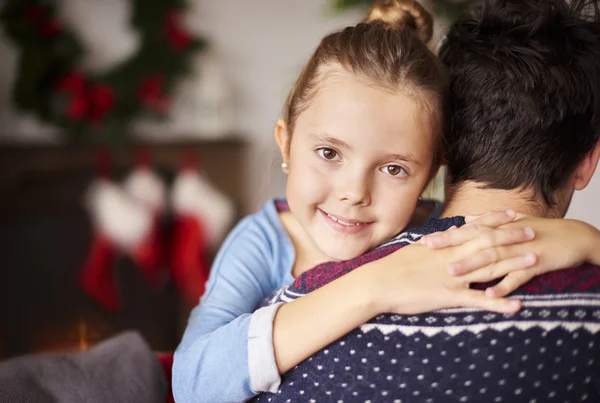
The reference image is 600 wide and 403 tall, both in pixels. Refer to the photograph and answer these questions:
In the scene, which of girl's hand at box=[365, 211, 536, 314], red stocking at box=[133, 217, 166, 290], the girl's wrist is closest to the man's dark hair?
girl's hand at box=[365, 211, 536, 314]

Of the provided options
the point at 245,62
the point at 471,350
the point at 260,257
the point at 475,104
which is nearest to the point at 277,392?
the point at 471,350

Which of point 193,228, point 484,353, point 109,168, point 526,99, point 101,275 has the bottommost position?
point 101,275

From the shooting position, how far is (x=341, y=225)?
113cm

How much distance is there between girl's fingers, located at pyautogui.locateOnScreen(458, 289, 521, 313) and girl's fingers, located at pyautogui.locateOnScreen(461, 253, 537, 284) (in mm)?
20

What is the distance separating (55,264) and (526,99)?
3039 millimetres

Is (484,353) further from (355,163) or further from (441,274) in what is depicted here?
(355,163)

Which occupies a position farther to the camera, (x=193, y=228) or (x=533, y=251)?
(x=193, y=228)

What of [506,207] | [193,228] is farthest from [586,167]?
[193,228]

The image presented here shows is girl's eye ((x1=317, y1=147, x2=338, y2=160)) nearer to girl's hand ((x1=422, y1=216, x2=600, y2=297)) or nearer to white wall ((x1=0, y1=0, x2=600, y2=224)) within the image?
girl's hand ((x1=422, y1=216, x2=600, y2=297))

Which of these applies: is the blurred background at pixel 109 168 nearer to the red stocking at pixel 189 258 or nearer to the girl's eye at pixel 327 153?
the red stocking at pixel 189 258

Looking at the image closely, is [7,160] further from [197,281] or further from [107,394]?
[107,394]

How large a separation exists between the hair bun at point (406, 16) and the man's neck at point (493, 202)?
0.36 meters

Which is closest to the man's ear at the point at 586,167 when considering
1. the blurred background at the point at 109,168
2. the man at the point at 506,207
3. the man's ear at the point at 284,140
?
the man at the point at 506,207

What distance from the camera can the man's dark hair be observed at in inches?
38.2
